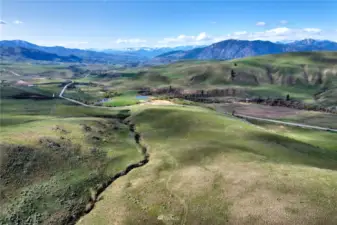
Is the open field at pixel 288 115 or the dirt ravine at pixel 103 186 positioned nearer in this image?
the dirt ravine at pixel 103 186

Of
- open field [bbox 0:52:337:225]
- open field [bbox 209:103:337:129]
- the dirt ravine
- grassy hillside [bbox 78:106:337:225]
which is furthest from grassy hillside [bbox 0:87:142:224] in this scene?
open field [bbox 209:103:337:129]

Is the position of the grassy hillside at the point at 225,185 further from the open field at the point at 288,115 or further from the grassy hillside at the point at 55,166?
the open field at the point at 288,115

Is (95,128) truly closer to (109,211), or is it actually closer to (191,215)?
(109,211)

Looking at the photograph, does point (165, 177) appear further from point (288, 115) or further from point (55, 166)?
point (288, 115)

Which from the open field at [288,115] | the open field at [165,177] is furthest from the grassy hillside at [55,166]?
the open field at [288,115]

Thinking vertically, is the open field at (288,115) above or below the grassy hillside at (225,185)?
below

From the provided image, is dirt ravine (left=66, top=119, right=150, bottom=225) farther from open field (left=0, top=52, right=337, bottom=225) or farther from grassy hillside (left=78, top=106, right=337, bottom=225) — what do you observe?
grassy hillside (left=78, top=106, right=337, bottom=225)
